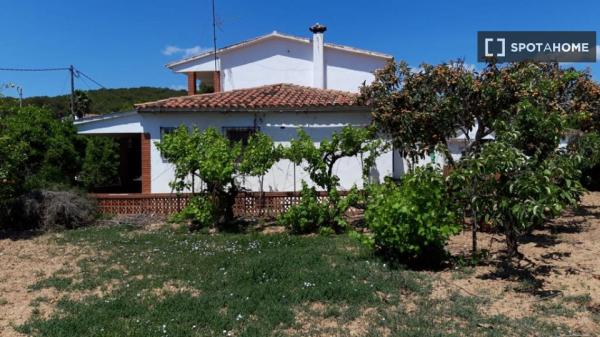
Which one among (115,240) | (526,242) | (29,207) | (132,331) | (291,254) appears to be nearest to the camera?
(132,331)

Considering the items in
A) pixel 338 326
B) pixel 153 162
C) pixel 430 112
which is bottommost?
pixel 338 326

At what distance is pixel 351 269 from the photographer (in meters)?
6.25

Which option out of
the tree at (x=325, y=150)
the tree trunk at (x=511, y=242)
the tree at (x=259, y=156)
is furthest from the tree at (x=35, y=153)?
the tree trunk at (x=511, y=242)

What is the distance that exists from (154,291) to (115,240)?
3551 millimetres

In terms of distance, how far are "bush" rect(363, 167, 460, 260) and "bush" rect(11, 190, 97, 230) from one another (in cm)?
679

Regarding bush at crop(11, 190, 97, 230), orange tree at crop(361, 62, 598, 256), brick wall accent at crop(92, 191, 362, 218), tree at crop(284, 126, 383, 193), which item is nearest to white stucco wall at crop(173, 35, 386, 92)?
brick wall accent at crop(92, 191, 362, 218)

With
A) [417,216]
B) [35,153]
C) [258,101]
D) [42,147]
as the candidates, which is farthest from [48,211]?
[417,216]

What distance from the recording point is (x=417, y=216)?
606 centimetres

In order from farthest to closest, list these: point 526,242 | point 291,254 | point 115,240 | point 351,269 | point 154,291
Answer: point 115,240
point 526,242
point 291,254
point 351,269
point 154,291

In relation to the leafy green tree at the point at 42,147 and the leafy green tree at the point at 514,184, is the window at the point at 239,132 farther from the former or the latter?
the leafy green tree at the point at 514,184

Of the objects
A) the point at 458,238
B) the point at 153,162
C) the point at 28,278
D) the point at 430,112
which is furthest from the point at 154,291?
the point at 153,162

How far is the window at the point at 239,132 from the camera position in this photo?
1320 centimetres

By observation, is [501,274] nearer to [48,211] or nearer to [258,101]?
[48,211]

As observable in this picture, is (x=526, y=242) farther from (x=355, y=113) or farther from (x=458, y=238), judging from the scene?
(x=355, y=113)
